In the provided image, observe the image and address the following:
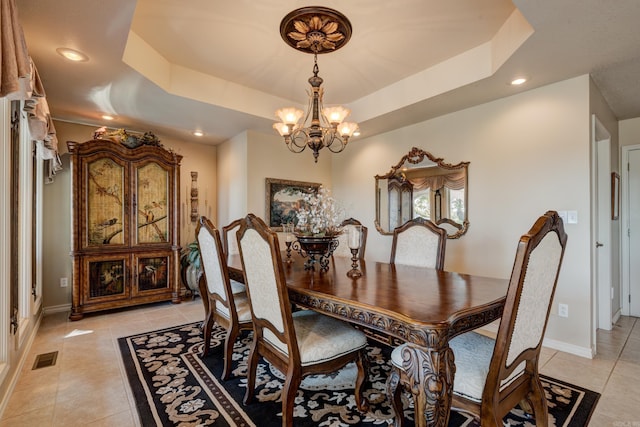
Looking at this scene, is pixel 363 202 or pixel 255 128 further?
pixel 363 202

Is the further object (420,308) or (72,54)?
(72,54)

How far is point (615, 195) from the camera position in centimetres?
346

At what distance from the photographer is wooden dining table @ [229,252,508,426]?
44.5 inches

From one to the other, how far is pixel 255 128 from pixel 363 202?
1879mm

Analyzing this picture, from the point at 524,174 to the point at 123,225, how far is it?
4531mm

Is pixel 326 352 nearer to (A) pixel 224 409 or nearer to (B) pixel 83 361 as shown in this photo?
(A) pixel 224 409

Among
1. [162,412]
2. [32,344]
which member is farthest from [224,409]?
[32,344]

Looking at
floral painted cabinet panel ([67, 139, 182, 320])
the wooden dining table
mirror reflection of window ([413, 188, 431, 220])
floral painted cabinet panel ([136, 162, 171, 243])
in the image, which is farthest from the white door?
floral painted cabinet panel ([136, 162, 171, 243])

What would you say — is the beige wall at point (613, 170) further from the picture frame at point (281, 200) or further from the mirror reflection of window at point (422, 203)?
the picture frame at point (281, 200)

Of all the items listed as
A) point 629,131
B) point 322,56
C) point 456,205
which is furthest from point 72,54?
point 629,131

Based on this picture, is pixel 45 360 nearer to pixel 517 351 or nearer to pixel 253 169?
pixel 253 169

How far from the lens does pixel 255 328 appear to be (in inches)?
72.5

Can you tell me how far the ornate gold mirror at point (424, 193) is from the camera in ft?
11.2

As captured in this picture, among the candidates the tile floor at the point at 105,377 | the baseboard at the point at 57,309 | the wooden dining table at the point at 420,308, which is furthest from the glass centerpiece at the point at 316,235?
the baseboard at the point at 57,309
